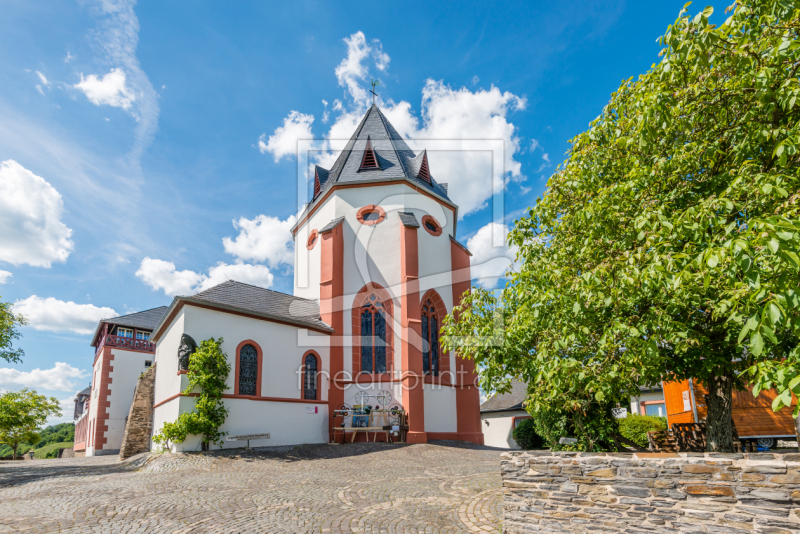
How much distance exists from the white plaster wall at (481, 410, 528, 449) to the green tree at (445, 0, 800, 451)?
74.0ft

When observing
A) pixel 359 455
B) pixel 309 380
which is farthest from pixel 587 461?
pixel 309 380

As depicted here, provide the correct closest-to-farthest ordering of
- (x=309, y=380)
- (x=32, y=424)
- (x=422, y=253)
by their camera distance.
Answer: (x=309, y=380) < (x=422, y=253) < (x=32, y=424)

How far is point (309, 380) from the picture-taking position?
57.4 ft

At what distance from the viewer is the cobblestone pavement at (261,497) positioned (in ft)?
20.9

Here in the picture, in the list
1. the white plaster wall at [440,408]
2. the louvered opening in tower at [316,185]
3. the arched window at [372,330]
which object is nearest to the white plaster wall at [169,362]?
the arched window at [372,330]

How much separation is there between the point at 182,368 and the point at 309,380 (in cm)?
483

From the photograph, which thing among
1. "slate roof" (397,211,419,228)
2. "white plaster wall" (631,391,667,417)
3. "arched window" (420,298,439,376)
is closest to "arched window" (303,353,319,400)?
"arched window" (420,298,439,376)

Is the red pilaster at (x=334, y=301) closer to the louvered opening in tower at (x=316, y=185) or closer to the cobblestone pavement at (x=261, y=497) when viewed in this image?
the louvered opening in tower at (x=316, y=185)

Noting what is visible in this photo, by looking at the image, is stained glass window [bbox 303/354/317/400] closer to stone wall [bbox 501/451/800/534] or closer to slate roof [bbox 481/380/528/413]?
stone wall [bbox 501/451/800/534]

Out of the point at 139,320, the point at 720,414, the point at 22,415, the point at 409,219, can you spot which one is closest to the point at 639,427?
the point at 409,219

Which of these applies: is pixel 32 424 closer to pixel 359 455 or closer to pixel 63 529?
pixel 359 455

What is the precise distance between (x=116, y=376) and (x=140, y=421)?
10056 mm

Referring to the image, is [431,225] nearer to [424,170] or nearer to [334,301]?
[424,170]

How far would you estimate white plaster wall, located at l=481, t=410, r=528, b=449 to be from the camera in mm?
28438
